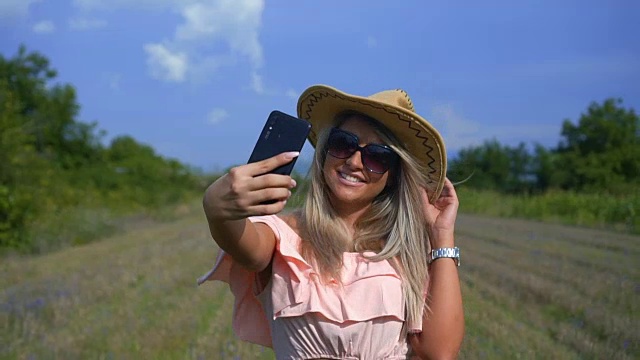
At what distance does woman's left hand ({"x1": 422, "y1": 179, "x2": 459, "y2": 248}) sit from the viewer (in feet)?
9.89

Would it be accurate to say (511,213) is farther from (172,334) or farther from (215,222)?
(215,222)

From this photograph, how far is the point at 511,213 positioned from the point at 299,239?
29.3m

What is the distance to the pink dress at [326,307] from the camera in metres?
2.80

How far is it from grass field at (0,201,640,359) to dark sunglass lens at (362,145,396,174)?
323 cm

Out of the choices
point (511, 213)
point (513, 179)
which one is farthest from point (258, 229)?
point (513, 179)

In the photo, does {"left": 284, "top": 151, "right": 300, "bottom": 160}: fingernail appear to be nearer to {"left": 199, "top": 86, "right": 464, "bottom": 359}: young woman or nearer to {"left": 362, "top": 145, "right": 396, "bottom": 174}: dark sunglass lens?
{"left": 199, "top": 86, "right": 464, "bottom": 359}: young woman

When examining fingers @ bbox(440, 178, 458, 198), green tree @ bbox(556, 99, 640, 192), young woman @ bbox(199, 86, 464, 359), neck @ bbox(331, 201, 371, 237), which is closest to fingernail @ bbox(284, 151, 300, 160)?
young woman @ bbox(199, 86, 464, 359)

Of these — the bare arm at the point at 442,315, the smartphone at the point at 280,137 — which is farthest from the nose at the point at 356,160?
the smartphone at the point at 280,137

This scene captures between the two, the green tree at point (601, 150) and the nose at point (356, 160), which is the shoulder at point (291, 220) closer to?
the nose at point (356, 160)

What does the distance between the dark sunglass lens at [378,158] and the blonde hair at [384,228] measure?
4 centimetres

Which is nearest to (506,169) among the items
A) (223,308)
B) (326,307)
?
(223,308)

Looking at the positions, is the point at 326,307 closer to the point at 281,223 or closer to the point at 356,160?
the point at 281,223

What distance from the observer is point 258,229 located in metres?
2.71

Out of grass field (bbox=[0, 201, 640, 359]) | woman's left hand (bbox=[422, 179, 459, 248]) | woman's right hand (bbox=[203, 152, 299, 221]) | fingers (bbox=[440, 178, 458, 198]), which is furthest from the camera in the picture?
grass field (bbox=[0, 201, 640, 359])
